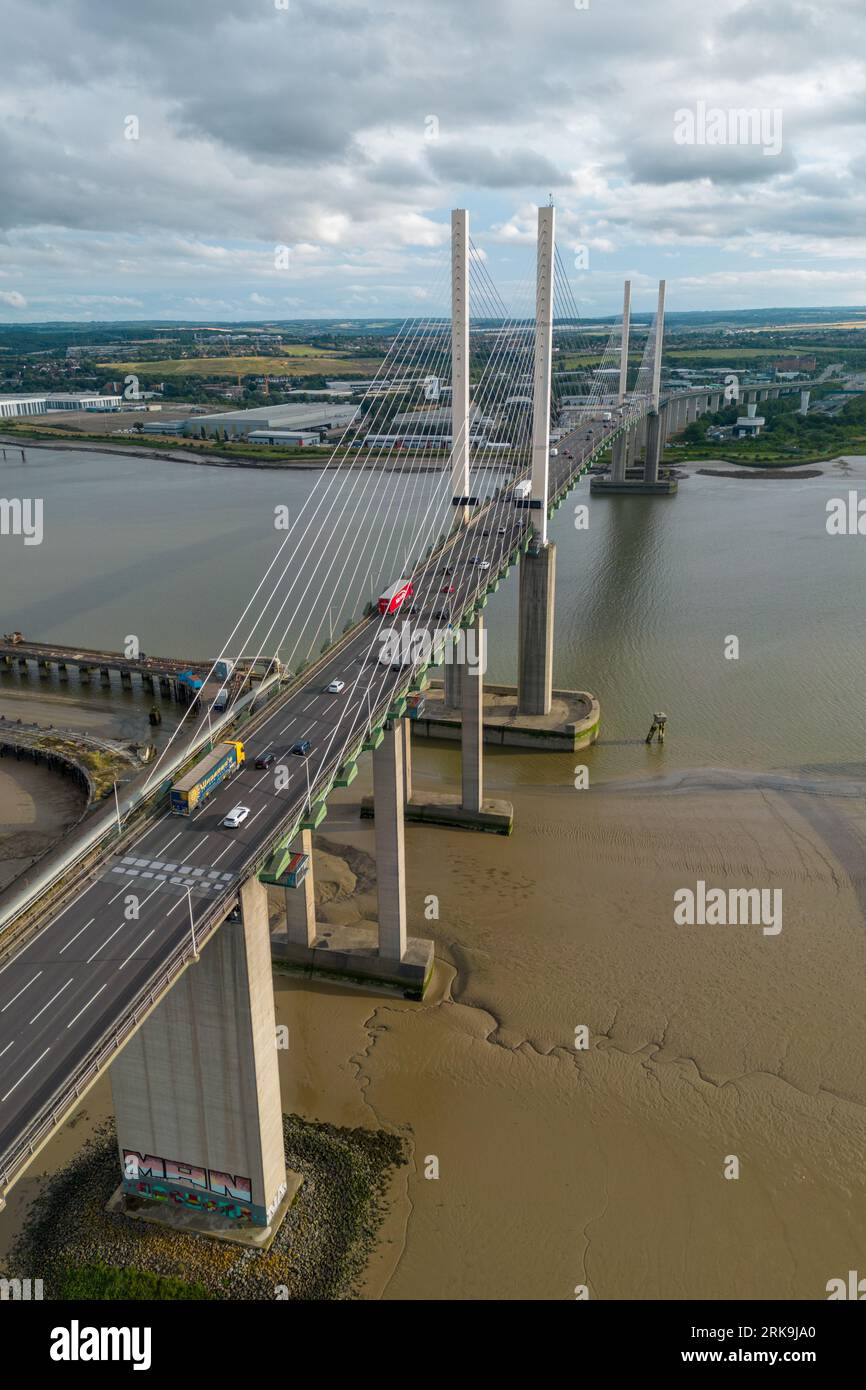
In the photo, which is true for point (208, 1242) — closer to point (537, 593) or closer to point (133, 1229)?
point (133, 1229)

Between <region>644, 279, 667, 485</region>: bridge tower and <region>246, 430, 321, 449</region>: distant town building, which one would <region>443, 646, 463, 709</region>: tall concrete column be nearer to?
<region>644, 279, 667, 485</region>: bridge tower

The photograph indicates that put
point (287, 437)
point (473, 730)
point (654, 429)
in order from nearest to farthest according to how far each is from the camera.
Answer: point (473, 730)
point (654, 429)
point (287, 437)

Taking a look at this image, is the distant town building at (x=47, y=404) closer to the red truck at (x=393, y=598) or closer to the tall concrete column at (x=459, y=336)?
the tall concrete column at (x=459, y=336)

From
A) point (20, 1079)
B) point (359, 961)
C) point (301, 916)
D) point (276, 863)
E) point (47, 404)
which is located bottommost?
point (359, 961)

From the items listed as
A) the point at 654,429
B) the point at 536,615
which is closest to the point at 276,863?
the point at 536,615

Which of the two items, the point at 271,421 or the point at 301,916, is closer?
the point at 301,916

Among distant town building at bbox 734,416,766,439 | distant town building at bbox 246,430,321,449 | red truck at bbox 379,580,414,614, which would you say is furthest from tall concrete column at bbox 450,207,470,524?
distant town building at bbox 734,416,766,439

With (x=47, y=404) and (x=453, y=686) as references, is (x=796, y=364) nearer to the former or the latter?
(x=47, y=404)
